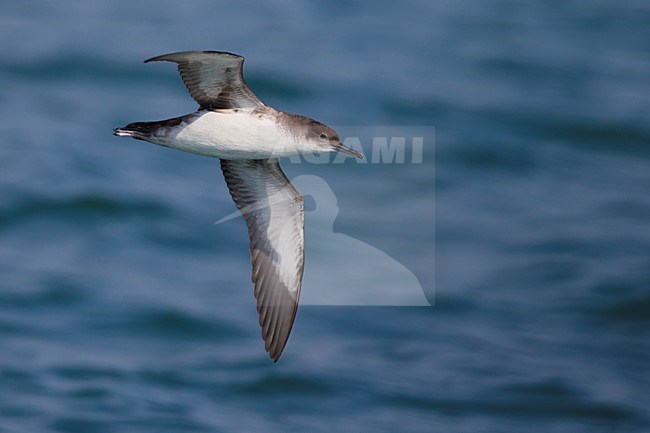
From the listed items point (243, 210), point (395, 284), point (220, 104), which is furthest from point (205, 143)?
point (395, 284)

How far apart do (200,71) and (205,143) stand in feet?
1.97

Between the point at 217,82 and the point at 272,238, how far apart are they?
228 centimetres

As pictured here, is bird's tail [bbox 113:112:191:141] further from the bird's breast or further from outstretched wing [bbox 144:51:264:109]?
outstretched wing [bbox 144:51:264:109]

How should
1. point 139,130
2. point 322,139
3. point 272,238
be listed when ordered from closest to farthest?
point 139,130 < point 322,139 < point 272,238

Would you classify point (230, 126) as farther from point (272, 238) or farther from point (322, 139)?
point (272, 238)

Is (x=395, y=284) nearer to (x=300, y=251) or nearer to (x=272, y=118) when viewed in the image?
(x=300, y=251)

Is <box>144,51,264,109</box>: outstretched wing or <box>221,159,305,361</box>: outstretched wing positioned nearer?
<box>144,51,264,109</box>: outstretched wing

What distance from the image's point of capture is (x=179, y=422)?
65.4 ft

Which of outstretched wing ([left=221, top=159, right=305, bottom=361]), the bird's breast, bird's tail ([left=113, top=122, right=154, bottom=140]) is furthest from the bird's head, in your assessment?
bird's tail ([left=113, top=122, right=154, bottom=140])

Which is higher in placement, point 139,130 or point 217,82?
point 217,82

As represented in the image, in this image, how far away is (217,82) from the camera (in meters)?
9.71

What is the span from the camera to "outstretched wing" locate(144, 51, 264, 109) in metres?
9.53

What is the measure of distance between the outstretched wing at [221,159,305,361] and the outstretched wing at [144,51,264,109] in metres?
1.17

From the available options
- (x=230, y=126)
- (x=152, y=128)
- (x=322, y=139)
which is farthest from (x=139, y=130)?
(x=322, y=139)
